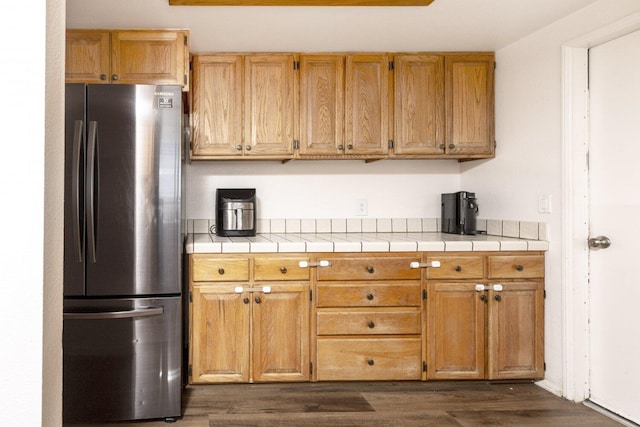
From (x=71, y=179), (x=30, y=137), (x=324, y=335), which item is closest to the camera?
(x=30, y=137)

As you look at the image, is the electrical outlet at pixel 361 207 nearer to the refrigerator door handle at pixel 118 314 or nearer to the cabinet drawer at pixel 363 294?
the cabinet drawer at pixel 363 294

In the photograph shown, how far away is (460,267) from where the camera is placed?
3.15 metres

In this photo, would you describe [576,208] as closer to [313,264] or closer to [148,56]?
[313,264]

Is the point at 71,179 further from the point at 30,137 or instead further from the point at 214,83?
the point at 30,137

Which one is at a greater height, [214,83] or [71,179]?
[214,83]

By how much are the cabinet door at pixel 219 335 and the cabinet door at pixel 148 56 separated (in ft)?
4.13

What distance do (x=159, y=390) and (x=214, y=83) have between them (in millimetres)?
1872

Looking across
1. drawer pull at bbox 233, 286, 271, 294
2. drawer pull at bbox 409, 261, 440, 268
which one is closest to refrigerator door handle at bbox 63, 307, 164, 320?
drawer pull at bbox 233, 286, 271, 294

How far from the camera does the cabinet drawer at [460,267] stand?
3.14 meters

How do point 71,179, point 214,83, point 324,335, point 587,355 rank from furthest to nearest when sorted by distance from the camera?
point 214,83, point 324,335, point 587,355, point 71,179

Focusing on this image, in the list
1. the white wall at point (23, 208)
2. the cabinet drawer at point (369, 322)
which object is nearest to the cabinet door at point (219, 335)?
the cabinet drawer at point (369, 322)

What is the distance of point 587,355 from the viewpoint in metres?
2.90

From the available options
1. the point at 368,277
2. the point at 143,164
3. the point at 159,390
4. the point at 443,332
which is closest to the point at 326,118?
the point at 368,277

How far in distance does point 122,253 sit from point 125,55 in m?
1.21
